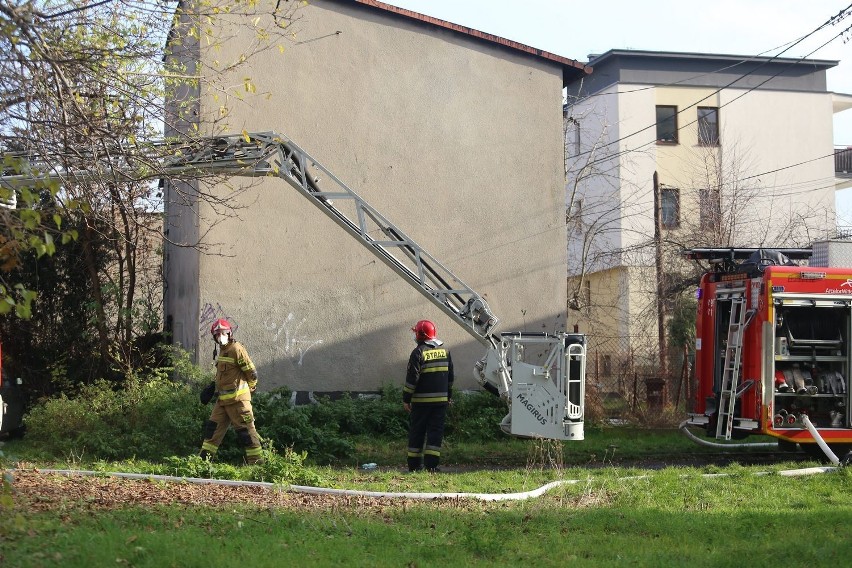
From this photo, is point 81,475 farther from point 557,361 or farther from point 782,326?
point 782,326

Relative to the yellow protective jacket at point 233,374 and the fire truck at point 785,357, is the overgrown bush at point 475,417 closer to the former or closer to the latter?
the fire truck at point 785,357

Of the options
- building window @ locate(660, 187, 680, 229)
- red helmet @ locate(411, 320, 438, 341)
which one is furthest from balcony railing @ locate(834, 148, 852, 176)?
red helmet @ locate(411, 320, 438, 341)

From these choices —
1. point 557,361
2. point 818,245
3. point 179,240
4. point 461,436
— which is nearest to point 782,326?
point 818,245

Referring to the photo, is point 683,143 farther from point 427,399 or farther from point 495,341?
point 427,399

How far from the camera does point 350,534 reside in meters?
7.20

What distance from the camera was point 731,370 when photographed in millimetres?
13031

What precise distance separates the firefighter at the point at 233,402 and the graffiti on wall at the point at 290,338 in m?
4.56

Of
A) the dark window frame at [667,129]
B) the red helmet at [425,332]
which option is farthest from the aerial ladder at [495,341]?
the dark window frame at [667,129]

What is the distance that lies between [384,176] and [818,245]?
7247mm

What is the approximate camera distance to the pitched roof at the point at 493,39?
56.1 ft

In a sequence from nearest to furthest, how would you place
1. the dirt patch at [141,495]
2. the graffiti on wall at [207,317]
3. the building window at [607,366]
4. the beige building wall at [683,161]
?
1. the dirt patch at [141,495]
2. the graffiti on wall at [207,317]
3. the building window at [607,366]
4. the beige building wall at [683,161]

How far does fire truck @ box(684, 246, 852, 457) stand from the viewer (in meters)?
12.5

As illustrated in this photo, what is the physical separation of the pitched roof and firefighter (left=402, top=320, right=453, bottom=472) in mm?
7572

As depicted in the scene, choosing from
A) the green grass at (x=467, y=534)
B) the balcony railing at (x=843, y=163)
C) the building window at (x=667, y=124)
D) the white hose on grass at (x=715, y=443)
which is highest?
the building window at (x=667, y=124)
